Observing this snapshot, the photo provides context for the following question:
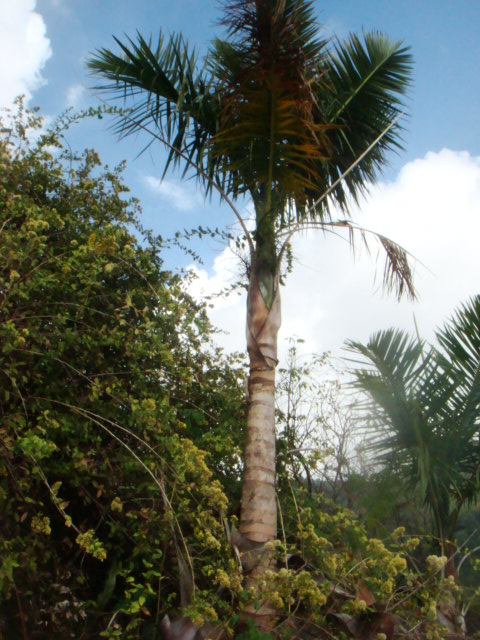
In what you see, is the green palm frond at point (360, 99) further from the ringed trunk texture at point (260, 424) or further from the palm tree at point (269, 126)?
the ringed trunk texture at point (260, 424)

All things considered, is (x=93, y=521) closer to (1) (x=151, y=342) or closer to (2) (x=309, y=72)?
(1) (x=151, y=342)

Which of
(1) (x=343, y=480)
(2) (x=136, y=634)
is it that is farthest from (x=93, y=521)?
(1) (x=343, y=480)

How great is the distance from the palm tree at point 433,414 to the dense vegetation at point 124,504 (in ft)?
3.79

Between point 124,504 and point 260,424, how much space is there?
1.12 m

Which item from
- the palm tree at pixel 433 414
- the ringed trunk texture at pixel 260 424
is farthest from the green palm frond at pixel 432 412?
the ringed trunk texture at pixel 260 424

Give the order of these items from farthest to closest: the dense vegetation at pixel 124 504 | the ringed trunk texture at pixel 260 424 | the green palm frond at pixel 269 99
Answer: the green palm frond at pixel 269 99, the ringed trunk texture at pixel 260 424, the dense vegetation at pixel 124 504

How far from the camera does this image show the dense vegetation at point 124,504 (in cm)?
348

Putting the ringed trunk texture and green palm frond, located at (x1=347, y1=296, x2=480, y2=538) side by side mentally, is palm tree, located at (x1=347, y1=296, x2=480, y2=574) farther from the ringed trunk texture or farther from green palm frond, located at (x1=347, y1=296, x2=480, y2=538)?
the ringed trunk texture

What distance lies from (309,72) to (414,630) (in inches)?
165

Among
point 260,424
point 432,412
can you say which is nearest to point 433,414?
point 432,412

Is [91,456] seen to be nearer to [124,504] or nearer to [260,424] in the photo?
[124,504]

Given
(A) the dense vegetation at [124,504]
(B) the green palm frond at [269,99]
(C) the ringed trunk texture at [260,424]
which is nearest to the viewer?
(A) the dense vegetation at [124,504]

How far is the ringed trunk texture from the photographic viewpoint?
428 centimetres

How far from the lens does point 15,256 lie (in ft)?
12.3
